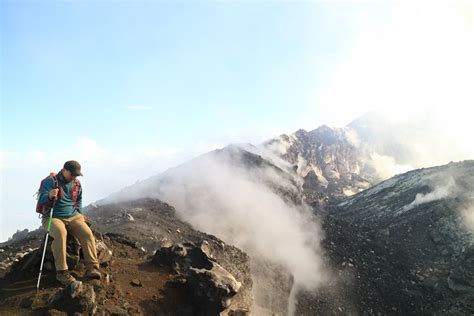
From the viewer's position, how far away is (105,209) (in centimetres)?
2030

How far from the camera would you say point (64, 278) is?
7301 mm

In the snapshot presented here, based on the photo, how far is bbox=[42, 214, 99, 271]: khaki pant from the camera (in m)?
7.32

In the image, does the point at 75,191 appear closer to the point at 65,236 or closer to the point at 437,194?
the point at 65,236

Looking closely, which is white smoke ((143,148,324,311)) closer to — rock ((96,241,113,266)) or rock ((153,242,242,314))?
rock ((153,242,242,314))

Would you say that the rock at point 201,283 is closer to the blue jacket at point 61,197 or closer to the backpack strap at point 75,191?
the backpack strap at point 75,191

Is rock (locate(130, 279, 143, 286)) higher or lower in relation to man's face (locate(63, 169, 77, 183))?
lower

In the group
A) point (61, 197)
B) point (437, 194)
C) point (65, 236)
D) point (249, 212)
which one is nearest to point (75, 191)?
point (61, 197)

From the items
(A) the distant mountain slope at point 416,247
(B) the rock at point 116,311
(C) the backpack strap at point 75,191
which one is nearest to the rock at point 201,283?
(B) the rock at point 116,311

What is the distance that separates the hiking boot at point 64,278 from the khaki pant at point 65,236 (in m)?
0.09

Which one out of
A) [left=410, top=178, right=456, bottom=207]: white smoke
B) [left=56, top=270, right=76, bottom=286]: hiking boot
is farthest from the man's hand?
[left=410, top=178, right=456, bottom=207]: white smoke

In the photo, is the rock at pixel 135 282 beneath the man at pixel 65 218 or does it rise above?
beneath

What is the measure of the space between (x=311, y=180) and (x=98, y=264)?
5961cm

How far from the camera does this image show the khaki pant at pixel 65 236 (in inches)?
288

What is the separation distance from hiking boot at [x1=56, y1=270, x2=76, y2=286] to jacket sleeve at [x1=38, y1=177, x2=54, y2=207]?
52.4 inches
